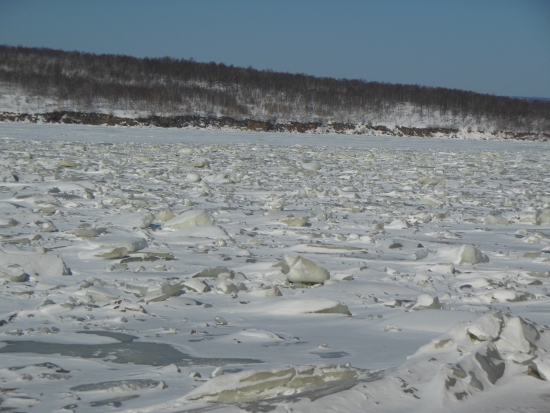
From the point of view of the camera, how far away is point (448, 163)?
1071 cm

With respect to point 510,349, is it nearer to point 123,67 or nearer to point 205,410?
point 205,410

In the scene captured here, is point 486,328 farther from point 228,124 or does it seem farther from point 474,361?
point 228,124

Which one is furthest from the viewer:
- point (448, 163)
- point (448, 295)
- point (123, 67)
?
point (123, 67)

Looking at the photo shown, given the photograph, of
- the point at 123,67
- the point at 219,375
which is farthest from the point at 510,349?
the point at 123,67

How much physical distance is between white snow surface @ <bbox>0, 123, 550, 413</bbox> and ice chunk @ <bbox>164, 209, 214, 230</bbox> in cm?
1

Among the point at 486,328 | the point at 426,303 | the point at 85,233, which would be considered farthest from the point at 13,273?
the point at 486,328

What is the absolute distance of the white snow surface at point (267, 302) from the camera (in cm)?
146

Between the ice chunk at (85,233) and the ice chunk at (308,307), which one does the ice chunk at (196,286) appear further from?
the ice chunk at (85,233)

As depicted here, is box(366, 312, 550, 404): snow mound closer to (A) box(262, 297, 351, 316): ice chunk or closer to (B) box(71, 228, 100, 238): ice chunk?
(A) box(262, 297, 351, 316): ice chunk

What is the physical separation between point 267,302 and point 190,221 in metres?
1.61

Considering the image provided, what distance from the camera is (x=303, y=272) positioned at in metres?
2.75

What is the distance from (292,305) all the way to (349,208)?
2.63 metres

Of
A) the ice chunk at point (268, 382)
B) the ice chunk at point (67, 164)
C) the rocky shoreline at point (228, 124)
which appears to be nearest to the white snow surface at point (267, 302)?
the ice chunk at point (268, 382)

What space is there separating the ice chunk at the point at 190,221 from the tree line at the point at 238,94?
28.0 metres
